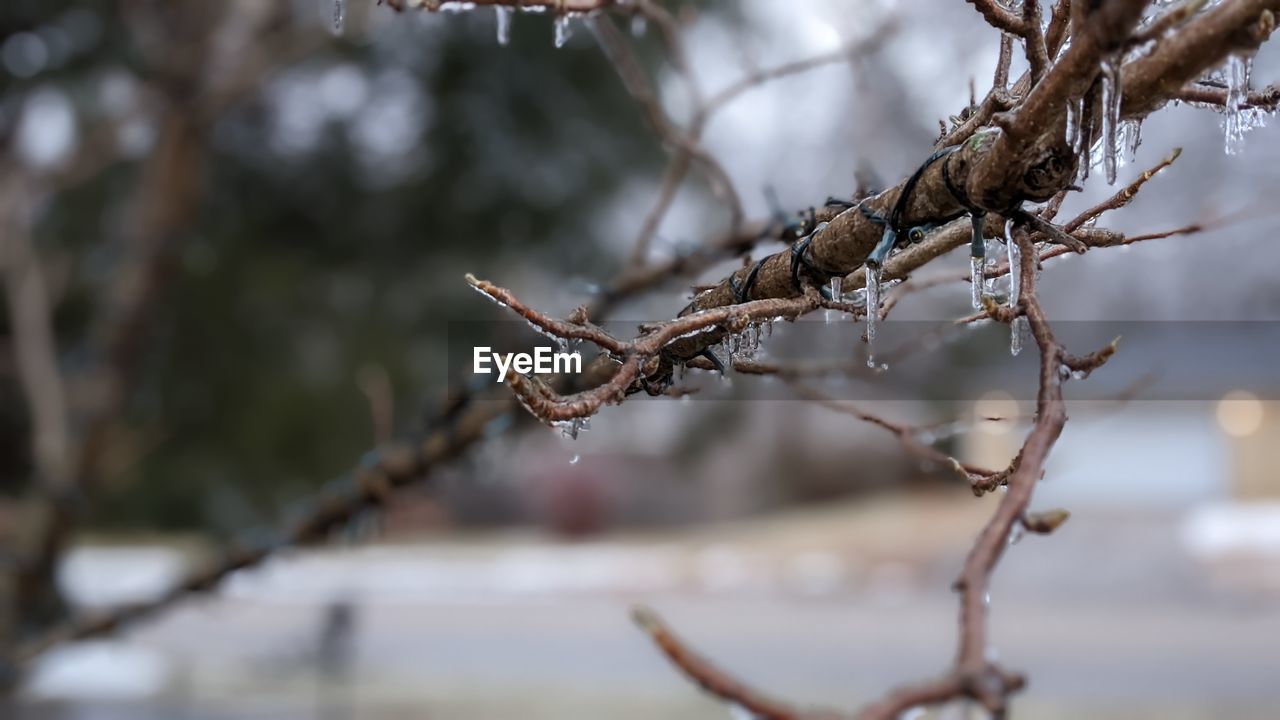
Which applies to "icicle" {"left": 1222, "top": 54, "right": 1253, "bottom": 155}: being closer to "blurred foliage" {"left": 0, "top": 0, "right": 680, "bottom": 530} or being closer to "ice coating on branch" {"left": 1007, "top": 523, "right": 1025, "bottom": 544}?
"ice coating on branch" {"left": 1007, "top": 523, "right": 1025, "bottom": 544}

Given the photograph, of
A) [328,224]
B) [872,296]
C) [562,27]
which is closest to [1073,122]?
[872,296]

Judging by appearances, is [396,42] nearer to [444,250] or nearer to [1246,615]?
[444,250]

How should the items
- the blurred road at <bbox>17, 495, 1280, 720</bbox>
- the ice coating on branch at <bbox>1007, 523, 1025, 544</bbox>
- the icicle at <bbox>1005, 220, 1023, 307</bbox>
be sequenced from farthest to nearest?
the blurred road at <bbox>17, 495, 1280, 720</bbox>, the icicle at <bbox>1005, 220, 1023, 307</bbox>, the ice coating on branch at <bbox>1007, 523, 1025, 544</bbox>

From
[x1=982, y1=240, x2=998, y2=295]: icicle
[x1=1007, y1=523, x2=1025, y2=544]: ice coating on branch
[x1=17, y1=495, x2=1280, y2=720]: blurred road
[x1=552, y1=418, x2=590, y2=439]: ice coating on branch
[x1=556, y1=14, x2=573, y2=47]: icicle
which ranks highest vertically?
[x1=556, y1=14, x2=573, y2=47]: icicle

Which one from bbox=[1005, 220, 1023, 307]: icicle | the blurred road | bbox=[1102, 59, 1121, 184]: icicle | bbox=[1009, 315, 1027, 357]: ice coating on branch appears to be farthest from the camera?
the blurred road

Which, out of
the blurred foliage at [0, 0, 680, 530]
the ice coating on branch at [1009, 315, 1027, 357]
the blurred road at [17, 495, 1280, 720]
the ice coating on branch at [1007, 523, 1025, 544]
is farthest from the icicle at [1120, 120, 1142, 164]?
the blurred foliage at [0, 0, 680, 530]

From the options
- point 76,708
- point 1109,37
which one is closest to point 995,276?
point 1109,37

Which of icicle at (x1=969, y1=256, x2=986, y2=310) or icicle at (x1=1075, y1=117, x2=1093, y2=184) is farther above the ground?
icicle at (x1=1075, y1=117, x2=1093, y2=184)

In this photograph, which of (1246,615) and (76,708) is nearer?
(76,708)

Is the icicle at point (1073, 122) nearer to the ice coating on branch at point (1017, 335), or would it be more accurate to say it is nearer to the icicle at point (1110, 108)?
the icicle at point (1110, 108)
